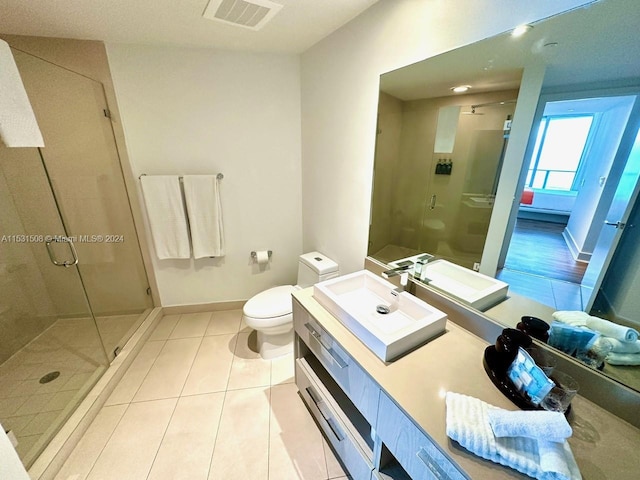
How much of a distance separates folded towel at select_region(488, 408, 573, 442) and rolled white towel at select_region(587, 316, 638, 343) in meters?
0.40

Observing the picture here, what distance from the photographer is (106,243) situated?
6.89ft

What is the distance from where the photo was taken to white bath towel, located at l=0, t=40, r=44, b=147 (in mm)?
1125

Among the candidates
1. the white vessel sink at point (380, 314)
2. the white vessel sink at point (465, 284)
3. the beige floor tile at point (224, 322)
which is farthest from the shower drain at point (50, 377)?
the white vessel sink at point (465, 284)

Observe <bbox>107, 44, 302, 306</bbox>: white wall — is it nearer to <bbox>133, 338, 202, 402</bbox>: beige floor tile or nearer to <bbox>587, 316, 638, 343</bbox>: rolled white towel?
<bbox>133, 338, 202, 402</bbox>: beige floor tile

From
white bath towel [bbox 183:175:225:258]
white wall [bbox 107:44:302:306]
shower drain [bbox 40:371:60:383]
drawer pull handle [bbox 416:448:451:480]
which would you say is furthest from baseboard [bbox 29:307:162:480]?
drawer pull handle [bbox 416:448:451:480]

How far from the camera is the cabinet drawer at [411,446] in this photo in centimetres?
67

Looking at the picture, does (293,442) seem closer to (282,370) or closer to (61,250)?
(282,370)

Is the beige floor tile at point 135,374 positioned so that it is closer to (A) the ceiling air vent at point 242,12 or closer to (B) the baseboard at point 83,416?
(B) the baseboard at point 83,416

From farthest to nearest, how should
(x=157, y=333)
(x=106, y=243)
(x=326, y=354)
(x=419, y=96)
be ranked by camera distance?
(x=157, y=333)
(x=106, y=243)
(x=419, y=96)
(x=326, y=354)

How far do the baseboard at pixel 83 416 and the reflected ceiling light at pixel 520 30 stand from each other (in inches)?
108

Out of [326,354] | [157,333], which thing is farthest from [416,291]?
[157,333]

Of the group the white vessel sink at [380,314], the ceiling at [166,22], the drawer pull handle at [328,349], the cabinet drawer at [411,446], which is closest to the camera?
the cabinet drawer at [411,446]

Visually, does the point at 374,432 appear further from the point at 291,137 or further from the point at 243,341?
the point at 291,137

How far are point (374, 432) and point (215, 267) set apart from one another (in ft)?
6.56
